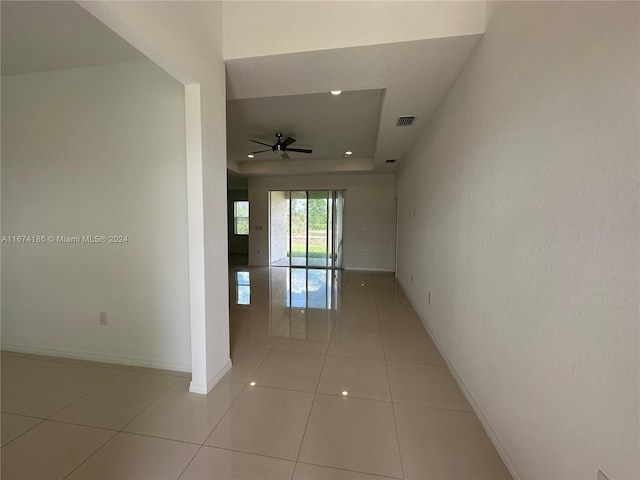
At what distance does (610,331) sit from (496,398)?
3.22 feet

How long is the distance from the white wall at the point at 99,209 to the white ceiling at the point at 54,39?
0.10 m

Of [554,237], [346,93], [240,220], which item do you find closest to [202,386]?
[554,237]

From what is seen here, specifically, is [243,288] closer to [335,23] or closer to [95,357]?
[95,357]

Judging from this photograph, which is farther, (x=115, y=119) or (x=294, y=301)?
(x=294, y=301)

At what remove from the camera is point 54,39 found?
6.29 feet

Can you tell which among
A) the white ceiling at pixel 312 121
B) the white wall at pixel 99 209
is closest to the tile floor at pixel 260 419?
the white wall at pixel 99 209

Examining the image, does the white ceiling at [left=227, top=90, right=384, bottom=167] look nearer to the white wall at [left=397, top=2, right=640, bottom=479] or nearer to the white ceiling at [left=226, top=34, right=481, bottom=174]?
the white ceiling at [left=226, top=34, right=481, bottom=174]

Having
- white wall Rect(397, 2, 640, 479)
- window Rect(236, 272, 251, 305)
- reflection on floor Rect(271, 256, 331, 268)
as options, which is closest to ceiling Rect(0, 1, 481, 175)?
white wall Rect(397, 2, 640, 479)

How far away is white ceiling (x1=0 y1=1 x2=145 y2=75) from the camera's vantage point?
167cm

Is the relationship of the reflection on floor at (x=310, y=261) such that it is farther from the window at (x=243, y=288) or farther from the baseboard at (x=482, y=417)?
the baseboard at (x=482, y=417)

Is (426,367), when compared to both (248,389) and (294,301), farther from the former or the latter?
(294,301)

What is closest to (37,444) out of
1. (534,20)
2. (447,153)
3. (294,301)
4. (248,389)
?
(248,389)

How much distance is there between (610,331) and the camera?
0.84m

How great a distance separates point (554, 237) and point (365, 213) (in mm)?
6034
